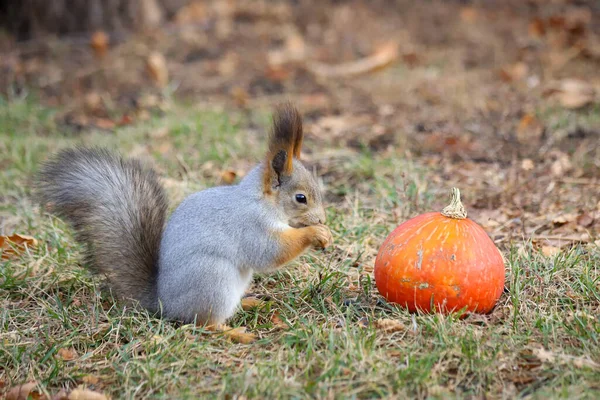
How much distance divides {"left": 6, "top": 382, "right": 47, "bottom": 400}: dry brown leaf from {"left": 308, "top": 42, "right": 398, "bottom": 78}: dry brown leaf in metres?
4.16

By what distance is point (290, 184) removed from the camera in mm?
2412

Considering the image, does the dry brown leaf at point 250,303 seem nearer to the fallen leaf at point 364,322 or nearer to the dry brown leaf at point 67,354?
the fallen leaf at point 364,322

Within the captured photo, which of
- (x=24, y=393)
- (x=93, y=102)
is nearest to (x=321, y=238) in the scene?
(x=24, y=393)

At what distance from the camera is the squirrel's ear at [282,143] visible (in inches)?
91.0

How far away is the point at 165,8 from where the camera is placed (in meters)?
7.22

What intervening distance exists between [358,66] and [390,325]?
3.91m

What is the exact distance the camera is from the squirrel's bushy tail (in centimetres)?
244

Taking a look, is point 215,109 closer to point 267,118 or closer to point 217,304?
point 267,118

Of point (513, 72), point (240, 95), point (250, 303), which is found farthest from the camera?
point (513, 72)

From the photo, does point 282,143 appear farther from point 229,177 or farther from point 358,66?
point 358,66

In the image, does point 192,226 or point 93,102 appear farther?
point 93,102

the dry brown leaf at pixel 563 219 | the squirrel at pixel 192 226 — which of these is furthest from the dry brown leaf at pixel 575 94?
the squirrel at pixel 192 226

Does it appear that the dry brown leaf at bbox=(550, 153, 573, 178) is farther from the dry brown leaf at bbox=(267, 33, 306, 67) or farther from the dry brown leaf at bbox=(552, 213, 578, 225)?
the dry brown leaf at bbox=(267, 33, 306, 67)

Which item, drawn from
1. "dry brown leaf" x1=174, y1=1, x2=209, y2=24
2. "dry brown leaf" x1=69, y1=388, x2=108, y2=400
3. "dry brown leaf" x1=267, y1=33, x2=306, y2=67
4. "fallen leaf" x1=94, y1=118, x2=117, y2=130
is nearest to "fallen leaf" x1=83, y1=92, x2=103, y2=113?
"fallen leaf" x1=94, y1=118, x2=117, y2=130
